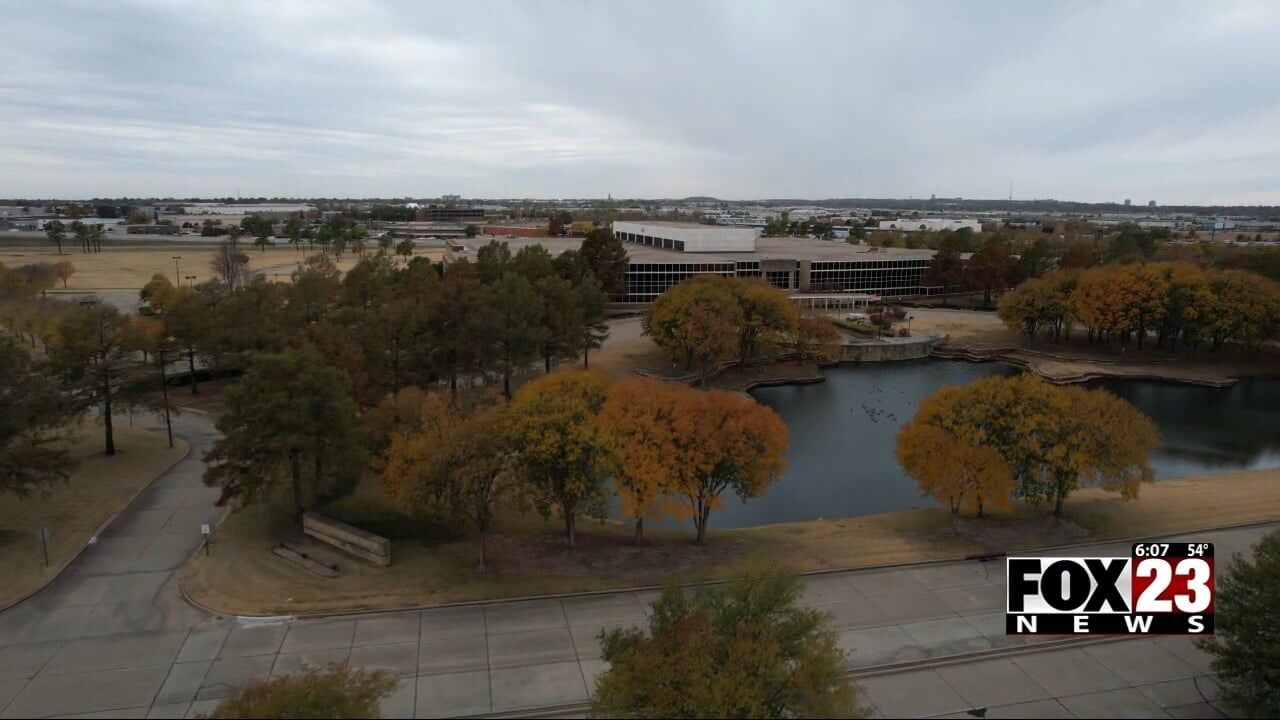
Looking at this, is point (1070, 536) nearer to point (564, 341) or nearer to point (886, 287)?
point (564, 341)

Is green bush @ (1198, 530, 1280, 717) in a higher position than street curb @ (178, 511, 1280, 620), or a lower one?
higher

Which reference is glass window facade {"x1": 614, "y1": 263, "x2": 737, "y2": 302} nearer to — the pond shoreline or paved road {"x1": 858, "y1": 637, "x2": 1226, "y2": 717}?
the pond shoreline

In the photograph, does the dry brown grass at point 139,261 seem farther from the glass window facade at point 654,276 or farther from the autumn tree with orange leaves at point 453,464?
the autumn tree with orange leaves at point 453,464

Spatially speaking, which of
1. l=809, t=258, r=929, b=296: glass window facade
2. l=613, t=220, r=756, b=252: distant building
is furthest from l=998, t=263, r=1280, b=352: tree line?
l=613, t=220, r=756, b=252: distant building

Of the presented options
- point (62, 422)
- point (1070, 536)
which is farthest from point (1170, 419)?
point (62, 422)

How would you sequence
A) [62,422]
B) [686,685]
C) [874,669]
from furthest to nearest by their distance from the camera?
1. [62,422]
2. [874,669]
3. [686,685]

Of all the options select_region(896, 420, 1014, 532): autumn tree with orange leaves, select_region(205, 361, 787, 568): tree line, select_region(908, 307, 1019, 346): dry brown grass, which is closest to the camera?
select_region(205, 361, 787, 568): tree line

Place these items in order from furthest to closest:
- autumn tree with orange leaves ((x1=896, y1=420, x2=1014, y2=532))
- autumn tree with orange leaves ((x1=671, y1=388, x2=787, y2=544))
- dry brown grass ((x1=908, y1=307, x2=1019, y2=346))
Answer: dry brown grass ((x1=908, y1=307, x2=1019, y2=346))
autumn tree with orange leaves ((x1=896, y1=420, x2=1014, y2=532))
autumn tree with orange leaves ((x1=671, y1=388, x2=787, y2=544))
